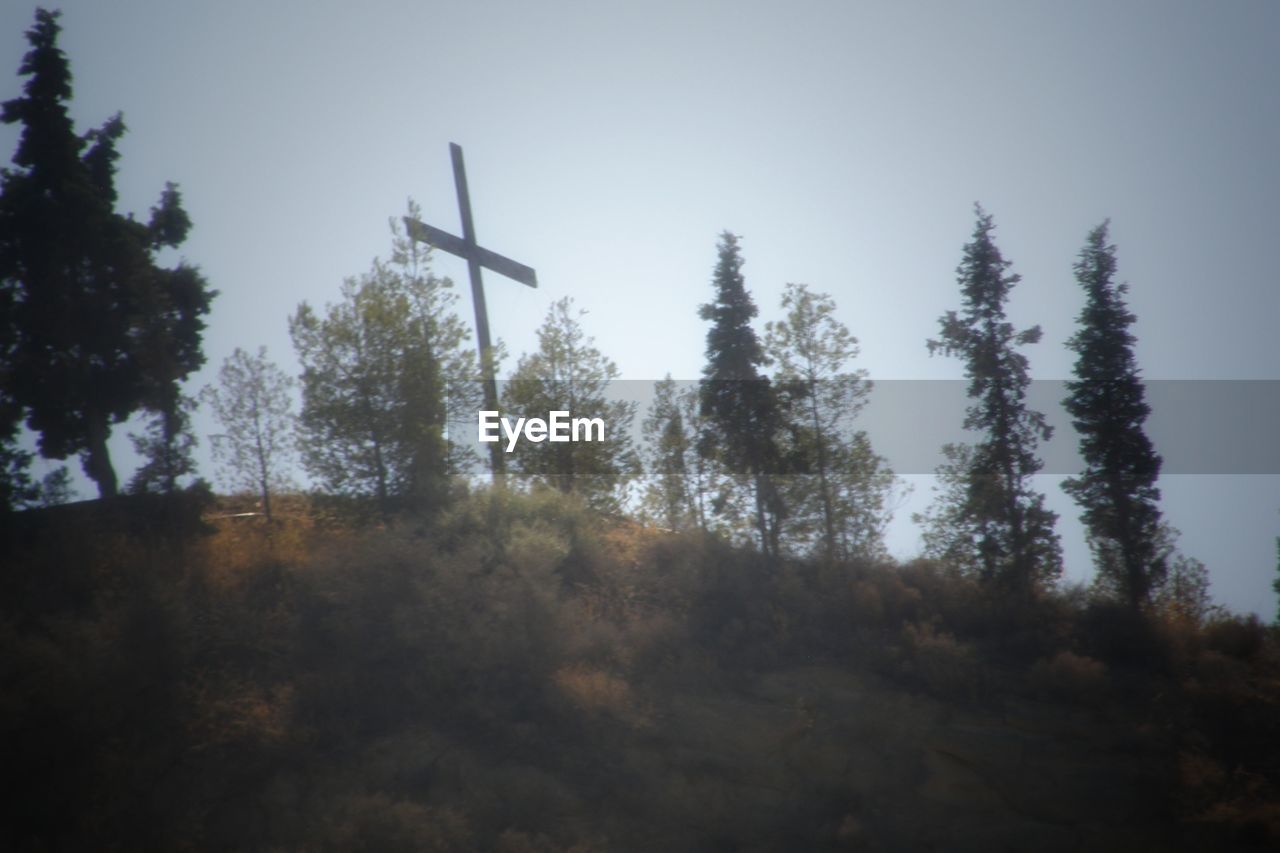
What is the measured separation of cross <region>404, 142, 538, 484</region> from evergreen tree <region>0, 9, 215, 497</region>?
26.7 ft

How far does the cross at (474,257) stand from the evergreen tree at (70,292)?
8125mm

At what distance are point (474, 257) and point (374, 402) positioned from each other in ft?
17.5

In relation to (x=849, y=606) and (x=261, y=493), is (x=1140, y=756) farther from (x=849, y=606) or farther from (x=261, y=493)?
(x=261, y=493)

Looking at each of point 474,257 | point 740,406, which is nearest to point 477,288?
point 474,257

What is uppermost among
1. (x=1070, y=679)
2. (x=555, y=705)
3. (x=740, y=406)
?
(x=740, y=406)

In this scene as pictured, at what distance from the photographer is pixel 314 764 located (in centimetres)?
1589

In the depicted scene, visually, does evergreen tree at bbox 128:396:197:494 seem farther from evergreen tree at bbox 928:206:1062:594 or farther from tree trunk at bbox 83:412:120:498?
evergreen tree at bbox 928:206:1062:594

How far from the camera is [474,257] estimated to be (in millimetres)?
26062

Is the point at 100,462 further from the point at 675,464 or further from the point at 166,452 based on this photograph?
the point at 675,464

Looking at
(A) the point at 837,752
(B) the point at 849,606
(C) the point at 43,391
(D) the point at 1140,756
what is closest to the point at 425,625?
(A) the point at 837,752

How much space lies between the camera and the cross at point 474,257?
25906mm

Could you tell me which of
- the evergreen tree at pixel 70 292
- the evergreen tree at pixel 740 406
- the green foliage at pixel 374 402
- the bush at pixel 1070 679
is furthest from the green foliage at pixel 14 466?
the bush at pixel 1070 679

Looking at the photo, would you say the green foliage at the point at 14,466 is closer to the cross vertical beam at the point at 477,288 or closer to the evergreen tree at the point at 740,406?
the cross vertical beam at the point at 477,288

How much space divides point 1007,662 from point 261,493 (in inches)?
919
